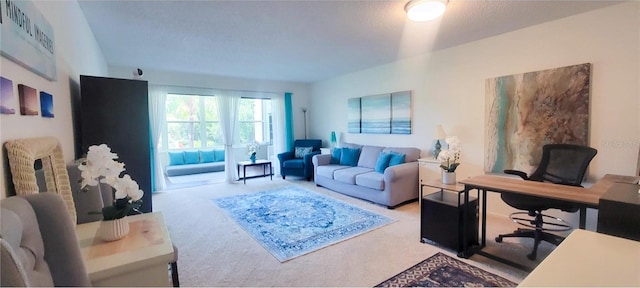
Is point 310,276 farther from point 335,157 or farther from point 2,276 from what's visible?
point 335,157

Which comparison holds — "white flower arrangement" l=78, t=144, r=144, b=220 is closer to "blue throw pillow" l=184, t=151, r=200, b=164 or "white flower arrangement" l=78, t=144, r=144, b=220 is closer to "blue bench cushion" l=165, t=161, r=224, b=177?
"blue bench cushion" l=165, t=161, r=224, b=177

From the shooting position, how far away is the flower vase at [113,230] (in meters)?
1.28

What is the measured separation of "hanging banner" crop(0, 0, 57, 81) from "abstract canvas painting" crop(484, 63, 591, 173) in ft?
13.5

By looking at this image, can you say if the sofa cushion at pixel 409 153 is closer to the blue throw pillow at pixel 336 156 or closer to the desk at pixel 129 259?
the blue throw pillow at pixel 336 156

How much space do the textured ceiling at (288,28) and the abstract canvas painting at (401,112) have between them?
2.06 feet

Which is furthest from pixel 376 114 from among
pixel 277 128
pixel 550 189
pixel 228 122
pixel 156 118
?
pixel 156 118

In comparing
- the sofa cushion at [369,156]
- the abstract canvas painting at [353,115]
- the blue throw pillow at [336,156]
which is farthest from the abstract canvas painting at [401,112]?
the blue throw pillow at [336,156]

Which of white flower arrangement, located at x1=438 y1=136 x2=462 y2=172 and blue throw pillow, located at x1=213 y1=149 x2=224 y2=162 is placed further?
blue throw pillow, located at x1=213 y1=149 x2=224 y2=162

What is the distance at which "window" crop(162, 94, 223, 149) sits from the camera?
7012 millimetres

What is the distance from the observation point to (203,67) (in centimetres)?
480

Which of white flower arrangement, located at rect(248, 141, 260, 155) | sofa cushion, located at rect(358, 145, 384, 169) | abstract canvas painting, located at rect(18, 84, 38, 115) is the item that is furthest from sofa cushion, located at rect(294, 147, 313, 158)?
abstract canvas painting, located at rect(18, 84, 38, 115)

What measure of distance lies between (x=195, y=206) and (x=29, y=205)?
349cm

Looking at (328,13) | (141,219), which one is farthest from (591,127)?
(141,219)

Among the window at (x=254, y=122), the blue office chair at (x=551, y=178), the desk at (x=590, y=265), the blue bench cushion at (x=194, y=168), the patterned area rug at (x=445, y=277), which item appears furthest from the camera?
the window at (x=254, y=122)
